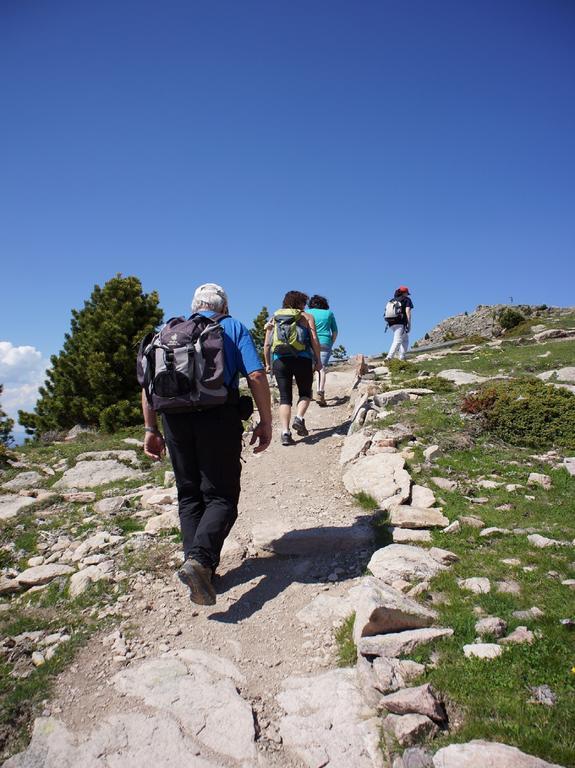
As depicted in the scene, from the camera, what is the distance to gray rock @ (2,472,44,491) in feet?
28.6

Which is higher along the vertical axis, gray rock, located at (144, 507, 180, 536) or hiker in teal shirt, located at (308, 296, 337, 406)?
hiker in teal shirt, located at (308, 296, 337, 406)

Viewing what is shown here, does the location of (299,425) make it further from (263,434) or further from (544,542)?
(544,542)

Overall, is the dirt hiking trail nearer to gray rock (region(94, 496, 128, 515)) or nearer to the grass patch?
the grass patch

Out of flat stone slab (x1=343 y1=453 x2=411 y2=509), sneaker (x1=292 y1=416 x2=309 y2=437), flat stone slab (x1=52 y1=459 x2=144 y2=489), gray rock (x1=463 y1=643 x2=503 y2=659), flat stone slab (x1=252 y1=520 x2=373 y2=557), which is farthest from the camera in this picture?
sneaker (x1=292 y1=416 x2=309 y2=437)

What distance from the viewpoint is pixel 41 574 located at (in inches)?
197

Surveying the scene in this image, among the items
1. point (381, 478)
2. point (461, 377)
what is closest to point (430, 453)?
point (381, 478)

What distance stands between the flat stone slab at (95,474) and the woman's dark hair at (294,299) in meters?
4.22

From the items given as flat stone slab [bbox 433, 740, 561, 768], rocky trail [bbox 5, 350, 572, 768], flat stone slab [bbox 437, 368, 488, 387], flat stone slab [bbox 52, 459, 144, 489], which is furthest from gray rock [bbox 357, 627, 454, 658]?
flat stone slab [bbox 437, 368, 488, 387]

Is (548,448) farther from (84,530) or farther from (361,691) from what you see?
(84,530)

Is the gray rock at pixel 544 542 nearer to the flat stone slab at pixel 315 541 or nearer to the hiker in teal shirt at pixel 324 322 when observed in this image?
the flat stone slab at pixel 315 541

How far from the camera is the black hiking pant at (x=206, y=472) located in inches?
162

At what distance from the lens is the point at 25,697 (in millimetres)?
3137

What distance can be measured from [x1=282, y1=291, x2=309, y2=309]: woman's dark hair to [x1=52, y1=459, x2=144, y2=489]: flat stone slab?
422 centimetres

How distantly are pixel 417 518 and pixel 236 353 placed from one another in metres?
2.80
